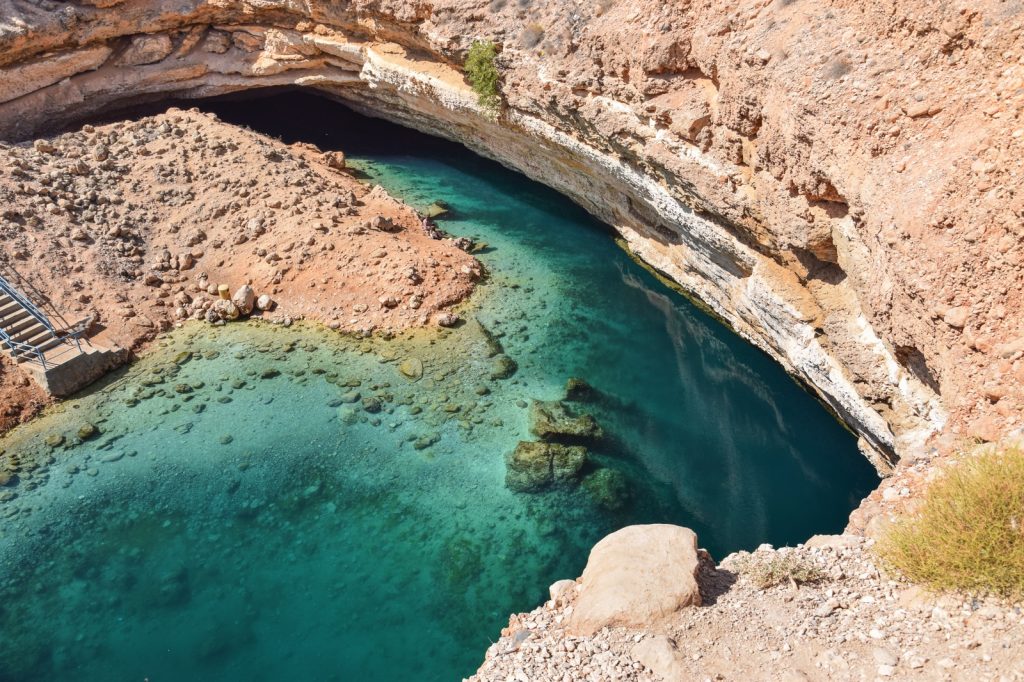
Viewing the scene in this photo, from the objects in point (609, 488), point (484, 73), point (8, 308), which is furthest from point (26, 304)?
point (609, 488)

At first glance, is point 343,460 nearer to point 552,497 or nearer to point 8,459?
point 552,497

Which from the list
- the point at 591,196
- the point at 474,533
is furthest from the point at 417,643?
the point at 591,196

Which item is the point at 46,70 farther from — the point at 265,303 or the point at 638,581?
the point at 638,581

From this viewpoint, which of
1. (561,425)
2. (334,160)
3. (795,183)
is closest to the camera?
(795,183)

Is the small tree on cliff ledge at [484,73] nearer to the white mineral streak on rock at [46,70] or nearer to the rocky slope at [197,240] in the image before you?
the rocky slope at [197,240]

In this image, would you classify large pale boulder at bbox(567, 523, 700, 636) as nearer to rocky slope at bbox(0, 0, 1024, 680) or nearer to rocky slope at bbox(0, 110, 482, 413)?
rocky slope at bbox(0, 0, 1024, 680)

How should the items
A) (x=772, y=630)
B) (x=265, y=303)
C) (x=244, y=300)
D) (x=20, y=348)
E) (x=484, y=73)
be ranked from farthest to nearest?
(x=484, y=73) < (x=265, y=303) < (x=244, y=300) < (x=20, y=348) < (x=772, y=630)

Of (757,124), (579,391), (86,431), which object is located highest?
(757,124)
